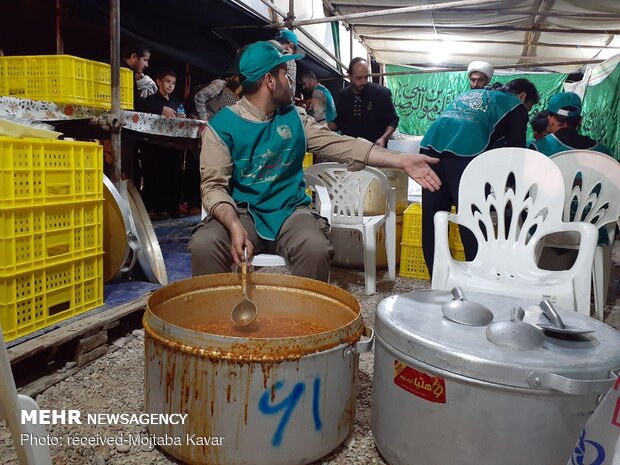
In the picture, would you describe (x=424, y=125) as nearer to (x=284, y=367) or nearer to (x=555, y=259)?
(x=555, y=259)

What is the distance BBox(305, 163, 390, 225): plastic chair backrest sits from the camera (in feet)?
12.2

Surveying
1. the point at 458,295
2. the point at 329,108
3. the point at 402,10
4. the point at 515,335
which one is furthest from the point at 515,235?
the point at 402,10

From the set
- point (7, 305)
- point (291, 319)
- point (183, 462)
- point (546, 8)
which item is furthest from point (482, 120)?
point (546, 8)

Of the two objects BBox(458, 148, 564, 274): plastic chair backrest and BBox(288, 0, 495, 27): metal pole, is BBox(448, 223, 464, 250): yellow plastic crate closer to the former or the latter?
BBox(458, 148, 564, 274): plastic chair backrest

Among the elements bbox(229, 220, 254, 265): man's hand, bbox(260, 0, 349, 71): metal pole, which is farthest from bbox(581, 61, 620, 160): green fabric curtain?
bbox(229, 220, 254, 265): man's hand

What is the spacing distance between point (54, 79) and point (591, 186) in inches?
137

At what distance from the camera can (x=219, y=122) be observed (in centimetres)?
242

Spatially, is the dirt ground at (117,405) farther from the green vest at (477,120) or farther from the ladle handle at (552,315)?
the green vest at (477,120)

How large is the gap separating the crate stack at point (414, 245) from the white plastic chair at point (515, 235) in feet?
4.94

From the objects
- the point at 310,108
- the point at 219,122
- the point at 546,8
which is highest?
the point at 546,8

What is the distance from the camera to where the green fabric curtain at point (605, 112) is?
235 inches

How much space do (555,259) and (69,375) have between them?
3271 millimetres

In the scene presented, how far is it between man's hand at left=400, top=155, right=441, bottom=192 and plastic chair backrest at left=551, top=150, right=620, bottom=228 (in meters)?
1.32

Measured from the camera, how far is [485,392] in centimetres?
126
